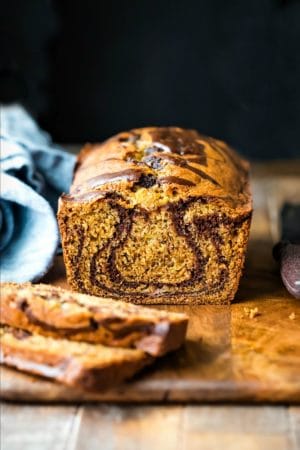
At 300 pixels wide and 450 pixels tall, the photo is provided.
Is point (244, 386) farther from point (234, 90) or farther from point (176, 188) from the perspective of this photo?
point (234, 90)

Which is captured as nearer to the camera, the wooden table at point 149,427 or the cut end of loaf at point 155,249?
the wooden table at point 149,427

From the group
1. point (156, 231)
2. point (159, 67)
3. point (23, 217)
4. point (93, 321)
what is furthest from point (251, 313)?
point (159, 67)

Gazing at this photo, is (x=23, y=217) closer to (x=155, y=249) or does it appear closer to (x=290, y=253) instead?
(x=155, y=249)

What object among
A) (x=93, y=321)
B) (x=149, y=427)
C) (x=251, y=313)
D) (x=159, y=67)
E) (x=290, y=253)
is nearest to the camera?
(x=149, y=427)

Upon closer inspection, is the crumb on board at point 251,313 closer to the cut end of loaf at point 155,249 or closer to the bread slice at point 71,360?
the cut end of loaf at point 155,249

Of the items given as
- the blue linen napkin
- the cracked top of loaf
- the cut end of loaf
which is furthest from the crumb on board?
the blue linen napkin

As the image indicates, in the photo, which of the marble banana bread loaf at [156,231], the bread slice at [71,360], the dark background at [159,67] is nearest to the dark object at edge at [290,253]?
the marble banana bread loaf at [156,231]

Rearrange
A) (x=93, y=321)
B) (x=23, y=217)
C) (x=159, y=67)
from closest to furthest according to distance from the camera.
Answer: (x=93, y=321), (x=23, y=217), (x=159, y=67)
